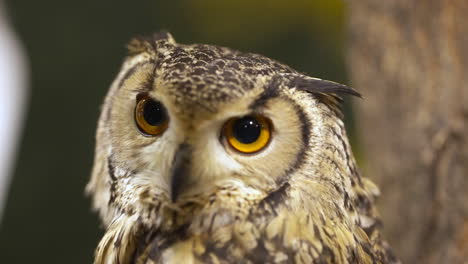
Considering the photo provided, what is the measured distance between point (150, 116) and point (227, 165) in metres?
0.18

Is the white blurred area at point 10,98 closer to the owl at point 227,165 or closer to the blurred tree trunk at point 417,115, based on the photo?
the blurred tree trunk at point 417,115

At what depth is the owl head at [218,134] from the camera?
1.22m

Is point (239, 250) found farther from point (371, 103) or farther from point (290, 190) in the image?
point (371, 103)

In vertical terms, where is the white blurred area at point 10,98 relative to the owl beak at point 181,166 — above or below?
below

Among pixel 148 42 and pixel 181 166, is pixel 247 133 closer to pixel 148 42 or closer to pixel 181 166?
pixel 181 166

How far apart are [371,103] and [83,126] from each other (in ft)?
7.13

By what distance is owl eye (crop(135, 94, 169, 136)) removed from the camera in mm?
1257

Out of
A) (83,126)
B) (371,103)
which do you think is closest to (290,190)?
(371,103)

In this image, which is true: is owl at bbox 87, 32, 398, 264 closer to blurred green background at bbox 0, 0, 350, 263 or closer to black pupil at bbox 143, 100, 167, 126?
black pupil at bbox 143, 100, 167, 126

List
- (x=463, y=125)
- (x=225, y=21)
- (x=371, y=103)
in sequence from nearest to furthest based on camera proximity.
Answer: (x=463, y=125)
(x=371, y=103)
(x=225, y=21)

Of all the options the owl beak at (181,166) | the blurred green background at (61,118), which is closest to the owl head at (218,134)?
the owl beak at (181,166)

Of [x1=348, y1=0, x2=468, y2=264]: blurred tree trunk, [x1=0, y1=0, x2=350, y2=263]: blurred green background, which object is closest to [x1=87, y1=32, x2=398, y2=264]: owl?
[x1=348, y1=0, x2=468, y2=264]: blurred tree trunk

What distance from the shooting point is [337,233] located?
1382 millimetres

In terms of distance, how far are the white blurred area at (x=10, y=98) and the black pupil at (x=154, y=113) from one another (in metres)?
3.12
